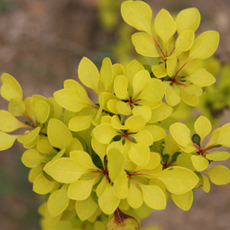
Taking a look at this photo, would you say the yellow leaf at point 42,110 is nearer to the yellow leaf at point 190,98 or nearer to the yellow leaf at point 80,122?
the yellow leaf at point 80,122

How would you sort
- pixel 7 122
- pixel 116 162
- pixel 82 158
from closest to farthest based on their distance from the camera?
pixel 116 162 < pixel 82 158 < pixel 7 122

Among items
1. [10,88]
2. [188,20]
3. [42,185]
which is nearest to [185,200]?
[42,185]

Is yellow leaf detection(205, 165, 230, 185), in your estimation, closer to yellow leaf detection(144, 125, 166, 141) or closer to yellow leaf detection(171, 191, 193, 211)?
yellow leaf detection(171, 191, 193, 211)

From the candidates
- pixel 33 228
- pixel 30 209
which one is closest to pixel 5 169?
pixel 30 209

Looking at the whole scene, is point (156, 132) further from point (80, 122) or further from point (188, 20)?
point (188, 20)

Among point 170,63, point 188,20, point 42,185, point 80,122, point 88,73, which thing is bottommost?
point 42,185

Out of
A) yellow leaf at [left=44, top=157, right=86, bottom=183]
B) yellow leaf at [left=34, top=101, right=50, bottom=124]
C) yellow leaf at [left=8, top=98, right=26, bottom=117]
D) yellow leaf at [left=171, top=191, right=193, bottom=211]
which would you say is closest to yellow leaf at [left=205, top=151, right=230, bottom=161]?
yellow leaf at [left=171, top=191, right=193, bottom=211]

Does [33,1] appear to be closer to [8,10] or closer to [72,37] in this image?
[8,10]
